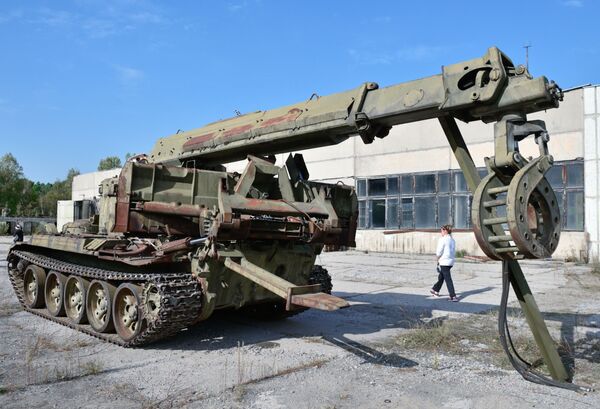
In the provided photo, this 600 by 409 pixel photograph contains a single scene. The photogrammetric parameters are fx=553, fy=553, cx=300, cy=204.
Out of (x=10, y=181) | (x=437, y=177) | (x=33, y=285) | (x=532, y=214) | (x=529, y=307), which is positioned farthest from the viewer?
(x=10, y=181)

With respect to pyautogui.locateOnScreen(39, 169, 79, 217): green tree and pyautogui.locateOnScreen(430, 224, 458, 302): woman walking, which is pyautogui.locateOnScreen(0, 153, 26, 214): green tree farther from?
pyautogui.locateOnScreen(430, 224, 458, 302): woman walking

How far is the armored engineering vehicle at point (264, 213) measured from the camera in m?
5.43

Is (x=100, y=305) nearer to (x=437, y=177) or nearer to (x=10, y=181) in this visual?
(x=437, y=177)

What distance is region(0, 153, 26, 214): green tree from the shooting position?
7056 cm

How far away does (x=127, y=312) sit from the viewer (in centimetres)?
792

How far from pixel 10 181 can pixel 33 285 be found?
6868 centimetres

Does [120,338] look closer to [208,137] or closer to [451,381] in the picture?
[208,137]

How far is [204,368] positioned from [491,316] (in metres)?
5.78

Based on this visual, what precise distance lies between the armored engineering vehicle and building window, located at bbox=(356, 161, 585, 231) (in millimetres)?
15509

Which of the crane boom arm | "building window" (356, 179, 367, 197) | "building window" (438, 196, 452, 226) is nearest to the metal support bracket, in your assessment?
the crane boom arm

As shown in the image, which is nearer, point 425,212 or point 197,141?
point 197,141

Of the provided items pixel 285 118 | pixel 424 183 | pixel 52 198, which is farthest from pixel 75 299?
pixel 52 198

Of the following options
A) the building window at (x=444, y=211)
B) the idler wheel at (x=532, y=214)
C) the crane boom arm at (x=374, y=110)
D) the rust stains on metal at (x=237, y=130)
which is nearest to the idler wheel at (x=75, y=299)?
the crane boom arm at (x=374, y=110)

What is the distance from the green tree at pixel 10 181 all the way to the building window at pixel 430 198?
192 feet
